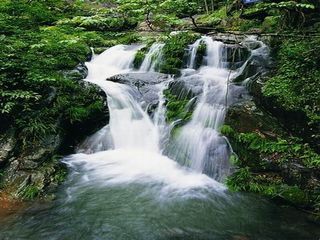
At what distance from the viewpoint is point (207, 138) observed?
7.82m

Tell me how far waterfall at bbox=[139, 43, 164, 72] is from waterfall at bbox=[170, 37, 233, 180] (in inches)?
86.3

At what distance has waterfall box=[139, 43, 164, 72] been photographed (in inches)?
464

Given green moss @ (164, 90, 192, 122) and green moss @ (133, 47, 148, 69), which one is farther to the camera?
green moss @ (133, 47, 148, 69)

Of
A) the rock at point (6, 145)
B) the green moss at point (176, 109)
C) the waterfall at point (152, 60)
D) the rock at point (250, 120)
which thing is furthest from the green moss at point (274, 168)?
the waterfall at point (152, 60)

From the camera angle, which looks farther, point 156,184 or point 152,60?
point 152,60

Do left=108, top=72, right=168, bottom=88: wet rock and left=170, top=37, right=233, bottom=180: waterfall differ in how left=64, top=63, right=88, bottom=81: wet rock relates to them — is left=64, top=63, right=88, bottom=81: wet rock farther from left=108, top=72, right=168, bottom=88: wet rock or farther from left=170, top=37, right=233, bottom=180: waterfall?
left=170, top=37, right=233, bottom=180: waterfall

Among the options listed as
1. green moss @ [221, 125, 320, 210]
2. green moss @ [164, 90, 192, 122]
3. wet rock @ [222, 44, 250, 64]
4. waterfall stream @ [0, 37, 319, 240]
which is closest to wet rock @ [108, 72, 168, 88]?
waterfall stream @ [0, 37, 319, 240]

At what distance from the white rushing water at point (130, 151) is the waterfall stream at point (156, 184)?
0.02 meters

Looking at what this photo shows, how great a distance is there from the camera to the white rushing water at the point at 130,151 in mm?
7176

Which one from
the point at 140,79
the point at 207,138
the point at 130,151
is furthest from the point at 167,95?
the point at 207,138

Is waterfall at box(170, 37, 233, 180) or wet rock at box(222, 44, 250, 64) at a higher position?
wet rock at box(222, 44, 250, 64)

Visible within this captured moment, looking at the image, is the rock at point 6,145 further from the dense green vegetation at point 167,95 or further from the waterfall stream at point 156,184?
the waterfall stream at point 156,184

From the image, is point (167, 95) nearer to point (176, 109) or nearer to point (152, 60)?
point (176, 109)

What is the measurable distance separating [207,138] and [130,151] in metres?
1.95
